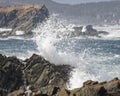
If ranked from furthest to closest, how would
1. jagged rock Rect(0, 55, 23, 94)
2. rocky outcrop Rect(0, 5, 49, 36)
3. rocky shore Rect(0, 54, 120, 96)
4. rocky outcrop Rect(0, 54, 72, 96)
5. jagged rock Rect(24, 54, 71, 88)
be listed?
rocky outcrop Rect(0, 5, 49, 36), jagged rock Rect(24, 54, 71, 88), rocky outcrop Rect(0, 54, 72, 96), jagged rock Rect(0, 55, 23, 94), rocky shore Rect(0, 54, 120, 96)

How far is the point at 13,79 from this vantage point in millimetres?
32094

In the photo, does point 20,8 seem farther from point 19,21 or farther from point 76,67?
point 76,67

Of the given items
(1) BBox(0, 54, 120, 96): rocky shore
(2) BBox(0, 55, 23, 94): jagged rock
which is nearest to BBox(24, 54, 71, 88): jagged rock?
(1) BBox(0, 54, 120, 96): rocky shore

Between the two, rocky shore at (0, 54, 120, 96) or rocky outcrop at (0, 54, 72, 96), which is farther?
rocky outcrop at (0, 54, 72, 96)

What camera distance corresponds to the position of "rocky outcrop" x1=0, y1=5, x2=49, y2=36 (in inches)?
5586

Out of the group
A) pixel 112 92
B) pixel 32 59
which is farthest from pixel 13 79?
pixel 112 92

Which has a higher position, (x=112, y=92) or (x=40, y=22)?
(x=112, y=92)

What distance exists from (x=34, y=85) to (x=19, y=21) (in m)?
120

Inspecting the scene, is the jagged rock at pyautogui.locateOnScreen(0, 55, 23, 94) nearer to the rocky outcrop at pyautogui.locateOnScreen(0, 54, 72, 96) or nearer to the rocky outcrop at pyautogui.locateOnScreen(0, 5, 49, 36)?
the rocky outcrop at pyautogui.locateOnScreen(0, 54, 72, 96)

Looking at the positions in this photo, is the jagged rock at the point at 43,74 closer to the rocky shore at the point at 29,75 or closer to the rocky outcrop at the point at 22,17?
the rocky shore at the point at 29,75

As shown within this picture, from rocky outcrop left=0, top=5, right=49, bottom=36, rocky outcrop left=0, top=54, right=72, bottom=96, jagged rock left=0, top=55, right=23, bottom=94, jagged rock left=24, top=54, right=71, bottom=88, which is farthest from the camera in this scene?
rocky outcrop left=0, top=5, right=49, bottom=36

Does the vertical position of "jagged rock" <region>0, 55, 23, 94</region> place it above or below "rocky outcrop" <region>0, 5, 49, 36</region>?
above

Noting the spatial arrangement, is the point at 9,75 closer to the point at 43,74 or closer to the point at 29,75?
the point at 29,75

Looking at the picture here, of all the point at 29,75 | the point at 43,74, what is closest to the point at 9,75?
the point at 29,75
